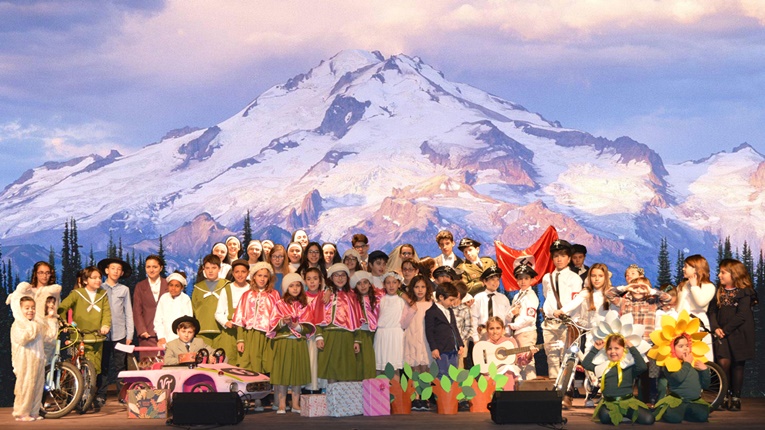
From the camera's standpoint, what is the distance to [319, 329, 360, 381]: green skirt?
10.1m

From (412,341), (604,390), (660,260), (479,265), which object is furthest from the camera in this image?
(660,260)

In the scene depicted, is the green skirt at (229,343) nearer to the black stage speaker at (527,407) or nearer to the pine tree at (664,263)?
the black stage speaker at (527,407)

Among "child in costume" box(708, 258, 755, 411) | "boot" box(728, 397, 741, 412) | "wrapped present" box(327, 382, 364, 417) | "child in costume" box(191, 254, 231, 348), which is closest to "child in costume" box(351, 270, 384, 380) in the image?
"wrapped present" box(327, 382, 364, 417)

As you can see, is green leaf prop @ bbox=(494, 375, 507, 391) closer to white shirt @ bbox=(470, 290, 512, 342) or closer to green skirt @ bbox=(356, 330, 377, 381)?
white shirt @ bbox=(470, 290, 512, 342)

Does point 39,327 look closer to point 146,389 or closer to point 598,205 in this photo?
point 146,389

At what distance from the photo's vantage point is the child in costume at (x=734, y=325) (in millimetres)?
9805

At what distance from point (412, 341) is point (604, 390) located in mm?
2113

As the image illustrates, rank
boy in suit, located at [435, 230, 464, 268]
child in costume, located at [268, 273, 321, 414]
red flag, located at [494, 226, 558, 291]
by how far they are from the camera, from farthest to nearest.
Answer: red flag, located at [494, 226, 558, 291]
boy in suit, located at [435, 230, 464, 268]
child in costume, located at [268, 273, 321, 414]

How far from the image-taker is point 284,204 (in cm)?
4056

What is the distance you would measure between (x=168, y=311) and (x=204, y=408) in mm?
1975

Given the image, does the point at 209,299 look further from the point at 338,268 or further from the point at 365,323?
the point at 365,323

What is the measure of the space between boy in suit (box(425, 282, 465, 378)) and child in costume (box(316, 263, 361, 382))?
2.43ft

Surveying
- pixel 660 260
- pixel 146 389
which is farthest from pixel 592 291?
pixel 660 260

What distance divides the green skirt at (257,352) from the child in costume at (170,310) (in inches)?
29.2
